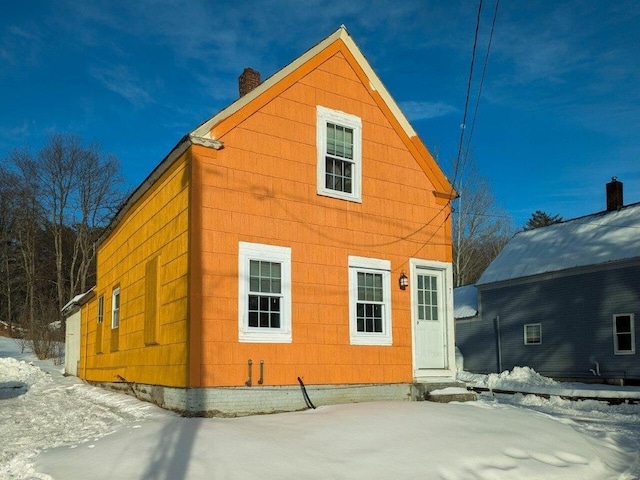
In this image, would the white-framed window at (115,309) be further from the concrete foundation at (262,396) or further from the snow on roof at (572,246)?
the snow on roof at (572,246)

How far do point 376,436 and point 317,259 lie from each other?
422 cm

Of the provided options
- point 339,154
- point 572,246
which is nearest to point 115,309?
point 339,154

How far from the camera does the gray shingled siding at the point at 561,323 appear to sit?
22562 millimetres

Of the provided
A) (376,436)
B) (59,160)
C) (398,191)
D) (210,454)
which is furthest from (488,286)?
(59,160)

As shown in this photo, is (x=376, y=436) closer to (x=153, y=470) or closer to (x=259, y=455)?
(x=259, y=455)

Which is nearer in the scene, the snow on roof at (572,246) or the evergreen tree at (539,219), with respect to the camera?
the snow on roof at (572,246)

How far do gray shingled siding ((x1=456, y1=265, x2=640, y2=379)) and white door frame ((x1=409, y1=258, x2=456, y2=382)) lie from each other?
11.5m

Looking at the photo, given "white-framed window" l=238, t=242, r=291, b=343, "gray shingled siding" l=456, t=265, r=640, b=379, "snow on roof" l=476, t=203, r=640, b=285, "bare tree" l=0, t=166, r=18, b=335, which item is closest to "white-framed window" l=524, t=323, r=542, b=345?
"gray shingled siding" l=456, t=265, r=640, b=379

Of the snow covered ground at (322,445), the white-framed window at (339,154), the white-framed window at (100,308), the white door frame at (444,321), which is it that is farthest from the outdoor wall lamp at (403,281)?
the white-framed window at (100,308)

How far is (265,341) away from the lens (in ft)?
36.1

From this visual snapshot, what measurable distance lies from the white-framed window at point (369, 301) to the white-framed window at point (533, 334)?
602 inches

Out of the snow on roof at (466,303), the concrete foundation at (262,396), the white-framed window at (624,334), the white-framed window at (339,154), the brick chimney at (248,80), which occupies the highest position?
the brick chimney at (248,80)

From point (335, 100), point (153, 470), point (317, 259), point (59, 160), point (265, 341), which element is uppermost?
point (59, 160)

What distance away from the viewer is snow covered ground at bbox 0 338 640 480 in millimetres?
7023
